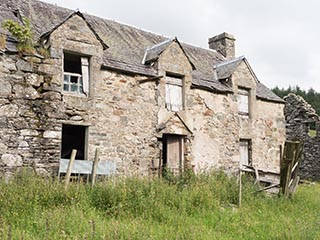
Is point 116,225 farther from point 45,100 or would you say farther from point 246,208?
point 45,100

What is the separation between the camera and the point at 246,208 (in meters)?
9.06

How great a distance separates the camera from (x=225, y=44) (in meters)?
19.5

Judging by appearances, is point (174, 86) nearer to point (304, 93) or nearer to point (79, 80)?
point (79, 80)

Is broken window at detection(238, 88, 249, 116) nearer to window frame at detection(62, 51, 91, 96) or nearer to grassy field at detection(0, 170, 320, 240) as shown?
grassy field at detection(0, 170, 320, 240)

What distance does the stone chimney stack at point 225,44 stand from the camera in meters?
19.5

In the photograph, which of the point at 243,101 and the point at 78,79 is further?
the point at 243,101

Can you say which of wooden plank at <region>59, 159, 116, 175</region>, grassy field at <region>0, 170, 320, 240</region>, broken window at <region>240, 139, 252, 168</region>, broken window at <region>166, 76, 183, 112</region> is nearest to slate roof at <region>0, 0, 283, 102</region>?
broken window at <region>166, 76, 183, 112</region>

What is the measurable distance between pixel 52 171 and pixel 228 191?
15.9 ft

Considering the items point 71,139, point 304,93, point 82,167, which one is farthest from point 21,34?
point 304,93

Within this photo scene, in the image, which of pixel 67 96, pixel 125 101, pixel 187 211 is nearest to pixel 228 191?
pixel 187 211

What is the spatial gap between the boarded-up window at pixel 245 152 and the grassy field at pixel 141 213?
596 cm

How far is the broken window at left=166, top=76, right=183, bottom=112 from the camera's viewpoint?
44.4ft

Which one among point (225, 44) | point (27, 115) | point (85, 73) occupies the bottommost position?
point (27, 115)

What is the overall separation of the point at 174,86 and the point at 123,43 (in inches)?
102
